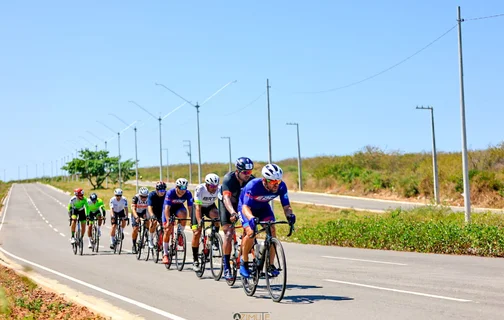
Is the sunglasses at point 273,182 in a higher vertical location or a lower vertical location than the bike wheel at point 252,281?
higher

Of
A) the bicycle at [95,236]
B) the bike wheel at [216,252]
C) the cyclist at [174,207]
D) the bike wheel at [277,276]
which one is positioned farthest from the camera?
the bicycle at [95,236]

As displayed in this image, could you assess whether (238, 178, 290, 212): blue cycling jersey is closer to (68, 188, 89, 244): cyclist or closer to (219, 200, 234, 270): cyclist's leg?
(219, 200, 234, 270): cyclist's leg

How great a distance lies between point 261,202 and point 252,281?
4.69 ft

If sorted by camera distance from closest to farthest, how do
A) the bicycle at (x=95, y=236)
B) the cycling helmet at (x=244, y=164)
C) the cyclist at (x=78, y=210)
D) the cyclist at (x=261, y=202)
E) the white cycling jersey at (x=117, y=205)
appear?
the cyclist at (x=261, y=202)
the cycling helmet at (x=244, y=164)
the white cycling jersey at (x=117, y=205)
the cyclist at (x=78, y=210)
the bicycle at (x=95, y=236)

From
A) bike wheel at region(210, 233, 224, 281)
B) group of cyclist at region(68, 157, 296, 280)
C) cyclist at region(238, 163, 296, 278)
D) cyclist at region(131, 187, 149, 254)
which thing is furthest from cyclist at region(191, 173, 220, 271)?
cyclist at region(131, 187, 149, 254)

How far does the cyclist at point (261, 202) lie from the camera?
1068 centimetres

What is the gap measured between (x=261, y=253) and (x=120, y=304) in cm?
244

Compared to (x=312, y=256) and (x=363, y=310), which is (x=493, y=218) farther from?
(x=363, y=310)

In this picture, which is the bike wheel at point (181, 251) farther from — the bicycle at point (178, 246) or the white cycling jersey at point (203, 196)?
the white cycling jersey at point (203, 196)

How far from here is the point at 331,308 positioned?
988cm

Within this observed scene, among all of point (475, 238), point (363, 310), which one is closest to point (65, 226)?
point (475, 238)

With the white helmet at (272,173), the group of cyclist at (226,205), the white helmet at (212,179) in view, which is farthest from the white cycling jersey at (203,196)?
the white helmet at (272,173)

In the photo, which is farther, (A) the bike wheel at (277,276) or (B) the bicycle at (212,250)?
(B) the bicycle at (212,250)

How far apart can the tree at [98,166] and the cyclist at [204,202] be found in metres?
102
